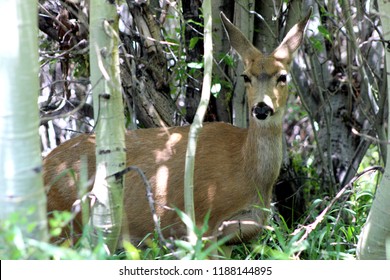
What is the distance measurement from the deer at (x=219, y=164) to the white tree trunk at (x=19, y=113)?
2.37 metres

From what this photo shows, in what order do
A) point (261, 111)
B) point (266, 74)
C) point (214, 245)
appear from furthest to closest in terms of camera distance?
1. point (266, 74)
2. point (261, 111)
3. point (214, 245)

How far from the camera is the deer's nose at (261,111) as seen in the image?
6484mm

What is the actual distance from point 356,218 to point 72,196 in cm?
257

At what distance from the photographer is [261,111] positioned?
21.3 ft

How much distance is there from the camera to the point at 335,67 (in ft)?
32.0

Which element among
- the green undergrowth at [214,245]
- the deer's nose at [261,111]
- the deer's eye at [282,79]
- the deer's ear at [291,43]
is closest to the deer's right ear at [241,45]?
the deer's ear at [291,43]

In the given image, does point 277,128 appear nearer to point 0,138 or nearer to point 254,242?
point 254,242

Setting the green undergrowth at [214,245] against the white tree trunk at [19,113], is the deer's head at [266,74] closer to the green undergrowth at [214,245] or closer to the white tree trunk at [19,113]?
the green undergrowth at [214,245]

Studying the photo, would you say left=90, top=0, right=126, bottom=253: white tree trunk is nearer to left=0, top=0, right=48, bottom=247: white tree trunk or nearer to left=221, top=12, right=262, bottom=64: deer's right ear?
left=0, top=0, right=48, bottom=247: white tree trunk

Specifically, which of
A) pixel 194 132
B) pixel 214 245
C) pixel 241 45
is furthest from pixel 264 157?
pixel 214 245

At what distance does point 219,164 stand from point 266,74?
0.91m

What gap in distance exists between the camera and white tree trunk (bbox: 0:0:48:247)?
4117 millimetres

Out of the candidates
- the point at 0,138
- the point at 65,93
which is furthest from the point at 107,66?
the point at 65,93

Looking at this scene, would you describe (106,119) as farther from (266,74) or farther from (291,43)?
(291,43)
